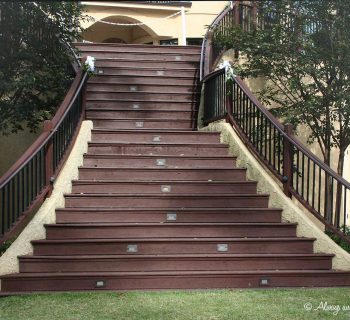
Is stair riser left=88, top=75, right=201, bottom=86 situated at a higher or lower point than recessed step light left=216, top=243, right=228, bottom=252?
higher

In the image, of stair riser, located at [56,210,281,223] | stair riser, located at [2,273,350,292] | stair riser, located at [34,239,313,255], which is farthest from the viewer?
stair riser, located at [56,210,281,223]

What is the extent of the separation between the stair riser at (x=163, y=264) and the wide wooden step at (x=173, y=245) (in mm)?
200

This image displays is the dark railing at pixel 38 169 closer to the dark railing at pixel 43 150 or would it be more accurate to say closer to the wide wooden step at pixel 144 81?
the dark railing at pixel 43 150

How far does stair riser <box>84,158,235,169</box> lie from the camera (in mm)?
7543

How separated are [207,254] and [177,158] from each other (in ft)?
7.13

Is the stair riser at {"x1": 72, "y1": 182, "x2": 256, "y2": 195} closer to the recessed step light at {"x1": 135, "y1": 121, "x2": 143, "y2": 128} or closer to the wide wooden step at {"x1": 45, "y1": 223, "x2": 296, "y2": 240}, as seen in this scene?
the wide wooden step at {"x1": 45, "y1": 223, "x2": 296, "y2": 240}

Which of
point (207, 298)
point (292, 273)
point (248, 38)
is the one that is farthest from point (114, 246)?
point (248, 38)

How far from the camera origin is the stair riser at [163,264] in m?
5.55

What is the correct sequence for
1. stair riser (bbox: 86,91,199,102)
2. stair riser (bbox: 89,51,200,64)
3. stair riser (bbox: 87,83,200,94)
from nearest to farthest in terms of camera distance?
stair riser (bbox: 86,91,199,102), stair riser (bbox: 87,83,200,94), stair riser (bbox: 89,51,200,64)

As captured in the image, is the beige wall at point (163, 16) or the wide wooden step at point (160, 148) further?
the beige wall at point (163, 16)

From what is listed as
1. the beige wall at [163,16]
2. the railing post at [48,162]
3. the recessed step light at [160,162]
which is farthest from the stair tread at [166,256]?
the beige wall at [163,16]

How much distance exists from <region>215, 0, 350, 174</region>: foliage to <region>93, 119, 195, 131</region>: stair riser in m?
1.41

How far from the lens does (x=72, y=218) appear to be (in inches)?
250

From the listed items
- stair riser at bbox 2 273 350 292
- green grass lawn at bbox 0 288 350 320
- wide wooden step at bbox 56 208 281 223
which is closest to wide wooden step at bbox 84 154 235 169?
wide wooden step at bbox 56 208 281 223
